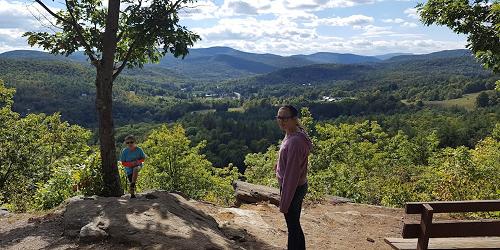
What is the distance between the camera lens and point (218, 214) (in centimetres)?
1102

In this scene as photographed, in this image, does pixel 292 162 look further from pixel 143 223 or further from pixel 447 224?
pixel 143 223

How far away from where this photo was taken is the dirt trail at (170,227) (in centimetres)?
724

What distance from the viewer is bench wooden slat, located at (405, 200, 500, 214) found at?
17.8 ft

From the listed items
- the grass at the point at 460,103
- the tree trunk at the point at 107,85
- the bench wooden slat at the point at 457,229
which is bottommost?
the grass at the point at 460,103

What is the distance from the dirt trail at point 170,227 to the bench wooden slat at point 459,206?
3.43m

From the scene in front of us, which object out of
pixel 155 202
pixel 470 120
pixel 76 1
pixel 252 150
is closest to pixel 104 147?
pixel 155 202

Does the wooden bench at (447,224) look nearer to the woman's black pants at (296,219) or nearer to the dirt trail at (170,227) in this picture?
the woman's black pants at (296,219)

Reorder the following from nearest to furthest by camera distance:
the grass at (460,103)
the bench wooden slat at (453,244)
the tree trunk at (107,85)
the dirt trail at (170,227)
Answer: the bench wooden slat at (453,244) → the dirt trail at (170,227) → the tree trunk at (107,85) → the grass at (460,103)

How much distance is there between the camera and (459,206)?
5.42 meters

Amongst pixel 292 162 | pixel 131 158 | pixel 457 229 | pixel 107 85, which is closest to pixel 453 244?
pixel 457 229

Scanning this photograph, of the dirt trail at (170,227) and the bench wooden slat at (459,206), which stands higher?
the bench wooden slat at (459,206)

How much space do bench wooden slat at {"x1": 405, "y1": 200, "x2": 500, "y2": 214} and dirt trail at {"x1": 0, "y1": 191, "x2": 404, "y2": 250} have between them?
11.3ft

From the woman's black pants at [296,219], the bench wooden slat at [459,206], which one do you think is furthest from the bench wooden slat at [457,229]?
the woman's black pants at [296,219]

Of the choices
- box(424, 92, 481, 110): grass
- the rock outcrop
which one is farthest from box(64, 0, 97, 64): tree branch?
box(424, 92, 481, 110): grass
